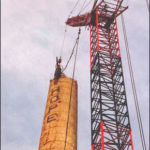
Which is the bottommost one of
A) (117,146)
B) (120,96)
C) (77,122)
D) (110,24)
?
(117,146)

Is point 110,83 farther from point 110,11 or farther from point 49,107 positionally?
point 110,11

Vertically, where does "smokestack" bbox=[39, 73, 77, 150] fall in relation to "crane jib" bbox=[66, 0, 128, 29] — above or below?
below

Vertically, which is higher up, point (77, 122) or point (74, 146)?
point (77, 122)

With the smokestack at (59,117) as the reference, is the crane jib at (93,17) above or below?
above

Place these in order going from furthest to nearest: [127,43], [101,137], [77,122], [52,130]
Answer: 1. [127,43]
2. [77,122]
3. [52,130]
4. [101,137]

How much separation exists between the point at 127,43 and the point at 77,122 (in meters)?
12.0

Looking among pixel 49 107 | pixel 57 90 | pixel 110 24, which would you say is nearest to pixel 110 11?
pixel 110 24

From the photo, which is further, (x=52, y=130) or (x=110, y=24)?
(x=110, y=24)

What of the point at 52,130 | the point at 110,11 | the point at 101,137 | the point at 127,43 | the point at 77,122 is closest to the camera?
the point at 101,137

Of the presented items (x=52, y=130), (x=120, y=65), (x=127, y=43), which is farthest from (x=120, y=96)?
(x=52, y=130)

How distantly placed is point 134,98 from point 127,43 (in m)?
8.10

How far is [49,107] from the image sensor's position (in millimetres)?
32688

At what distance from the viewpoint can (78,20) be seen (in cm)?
4031

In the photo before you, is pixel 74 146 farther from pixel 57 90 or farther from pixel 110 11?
pixel 110 11
